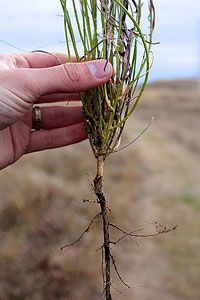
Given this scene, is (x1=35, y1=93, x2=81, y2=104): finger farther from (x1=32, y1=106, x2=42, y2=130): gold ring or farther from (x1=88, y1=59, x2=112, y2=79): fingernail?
(x1=88, y1=59, x2=112, y2=79): fingernail

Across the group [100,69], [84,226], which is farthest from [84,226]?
[100,69]

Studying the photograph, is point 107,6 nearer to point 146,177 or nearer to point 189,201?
point 189,201

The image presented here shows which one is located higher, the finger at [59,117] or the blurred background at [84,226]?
the finger at [59,117]

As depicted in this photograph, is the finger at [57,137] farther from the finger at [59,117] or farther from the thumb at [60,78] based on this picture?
the thumb at [60,78]

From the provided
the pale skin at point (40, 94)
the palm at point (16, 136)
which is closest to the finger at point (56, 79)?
the pale skin at point (40, 94)

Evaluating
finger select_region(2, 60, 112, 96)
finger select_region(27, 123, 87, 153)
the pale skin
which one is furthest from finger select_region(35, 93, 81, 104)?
finger select_region(2, 60, 112, 96)

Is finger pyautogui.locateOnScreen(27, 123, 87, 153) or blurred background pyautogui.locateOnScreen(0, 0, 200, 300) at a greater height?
finger pyautogui.locateOnScreen(27, 123, 87, 153)
